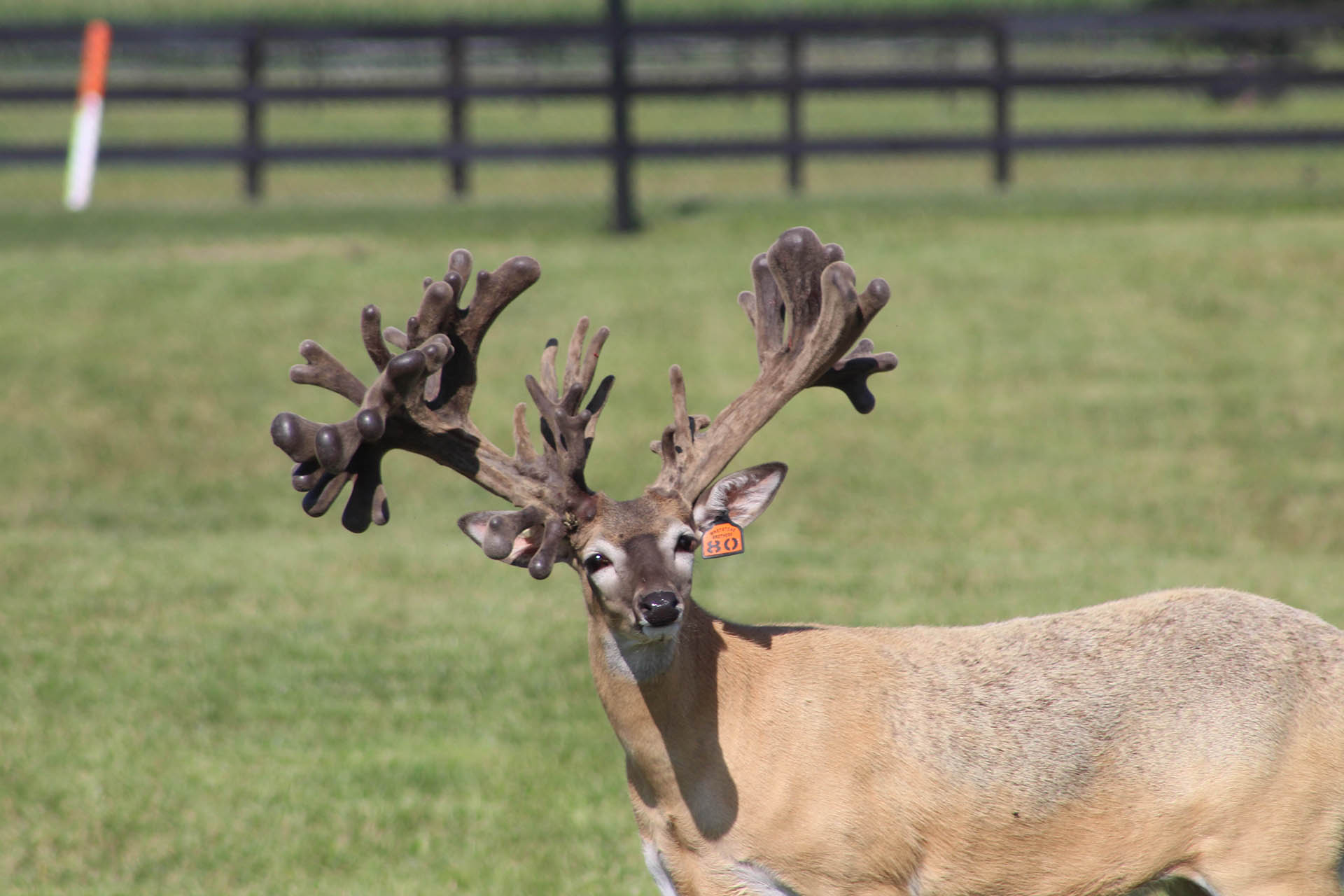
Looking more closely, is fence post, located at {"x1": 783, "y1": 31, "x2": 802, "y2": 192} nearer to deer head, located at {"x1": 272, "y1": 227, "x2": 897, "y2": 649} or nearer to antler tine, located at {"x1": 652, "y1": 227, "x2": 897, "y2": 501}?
antler tine, located at {"x1": 652, "y1": 227, "x2": 897, "y2": 501}

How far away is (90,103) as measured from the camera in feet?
55.4

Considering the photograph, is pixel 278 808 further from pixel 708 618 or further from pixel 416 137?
pixel 416 137

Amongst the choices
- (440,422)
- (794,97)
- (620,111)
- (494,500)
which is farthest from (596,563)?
(794,97)

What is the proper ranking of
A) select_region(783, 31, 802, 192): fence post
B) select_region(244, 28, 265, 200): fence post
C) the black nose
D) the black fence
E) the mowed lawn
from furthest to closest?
select_region(244, 28, 265, 200): fence post
select_region(783, 31, 802, 192): fence post
the black fence
the mowed lawn
the black nose

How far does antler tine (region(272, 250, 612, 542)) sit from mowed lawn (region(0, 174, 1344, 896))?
1847 millimetres

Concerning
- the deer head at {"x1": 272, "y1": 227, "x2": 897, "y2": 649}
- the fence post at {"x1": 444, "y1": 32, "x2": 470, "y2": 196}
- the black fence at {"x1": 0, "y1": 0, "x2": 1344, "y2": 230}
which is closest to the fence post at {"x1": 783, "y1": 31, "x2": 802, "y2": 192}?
the black fence at {"x1": 0, "y1": 0, "x2": 1344, "y2": 230}

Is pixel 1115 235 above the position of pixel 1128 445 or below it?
above

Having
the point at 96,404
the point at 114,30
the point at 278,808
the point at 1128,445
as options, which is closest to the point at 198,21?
the point at 114,30

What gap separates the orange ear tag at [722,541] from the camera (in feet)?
16.7

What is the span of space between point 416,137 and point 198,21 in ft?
40.3

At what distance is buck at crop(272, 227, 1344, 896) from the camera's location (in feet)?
15.8

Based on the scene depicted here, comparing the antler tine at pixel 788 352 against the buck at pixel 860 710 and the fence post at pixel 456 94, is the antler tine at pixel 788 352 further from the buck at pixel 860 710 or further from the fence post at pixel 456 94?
the fence post at pixel 456 94

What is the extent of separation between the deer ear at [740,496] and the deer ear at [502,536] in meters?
0.53

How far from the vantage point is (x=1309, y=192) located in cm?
1742
